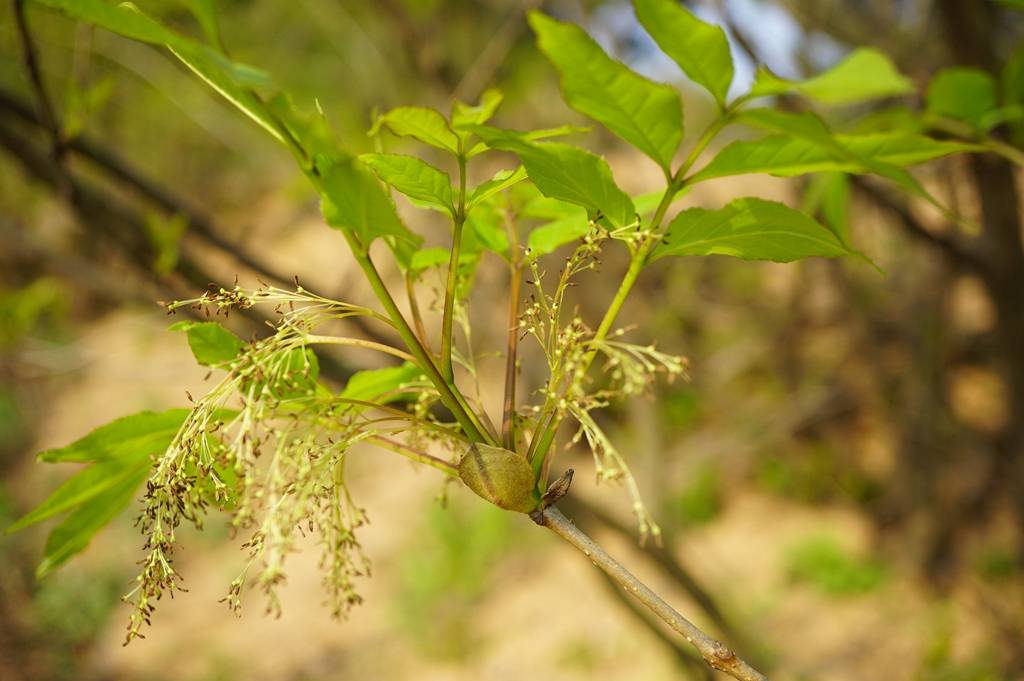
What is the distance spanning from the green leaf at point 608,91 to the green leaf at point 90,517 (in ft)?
1.51

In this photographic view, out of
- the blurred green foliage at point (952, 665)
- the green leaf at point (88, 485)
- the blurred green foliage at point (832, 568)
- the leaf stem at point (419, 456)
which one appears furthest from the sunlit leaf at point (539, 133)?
the blurred green foliage at point (832, 568)

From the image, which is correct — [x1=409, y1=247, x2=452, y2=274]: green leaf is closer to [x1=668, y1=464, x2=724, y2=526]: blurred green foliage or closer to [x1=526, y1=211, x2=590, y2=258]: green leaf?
[x1=526, y1=211, x2=590, y2=258]: green leaf

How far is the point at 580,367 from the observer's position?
0.54 metres

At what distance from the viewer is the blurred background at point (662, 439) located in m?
2.20

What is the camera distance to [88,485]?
2.04ft

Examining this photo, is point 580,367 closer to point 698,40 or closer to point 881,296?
point 698,40

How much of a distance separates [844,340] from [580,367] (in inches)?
188

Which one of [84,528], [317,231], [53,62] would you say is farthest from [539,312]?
[317,231]

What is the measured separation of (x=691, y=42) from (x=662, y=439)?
9.50 ft

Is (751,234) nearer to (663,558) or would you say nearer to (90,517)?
(90,517)

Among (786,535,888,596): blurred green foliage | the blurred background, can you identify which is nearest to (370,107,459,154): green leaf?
the blurred background

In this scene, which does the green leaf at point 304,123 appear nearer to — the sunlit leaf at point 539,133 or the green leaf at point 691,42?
the sunlit leaf at point 539,133

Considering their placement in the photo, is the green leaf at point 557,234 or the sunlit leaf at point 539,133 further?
the green leaf at point 557,234

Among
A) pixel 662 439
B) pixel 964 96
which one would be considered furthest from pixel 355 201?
pixel 662 439
